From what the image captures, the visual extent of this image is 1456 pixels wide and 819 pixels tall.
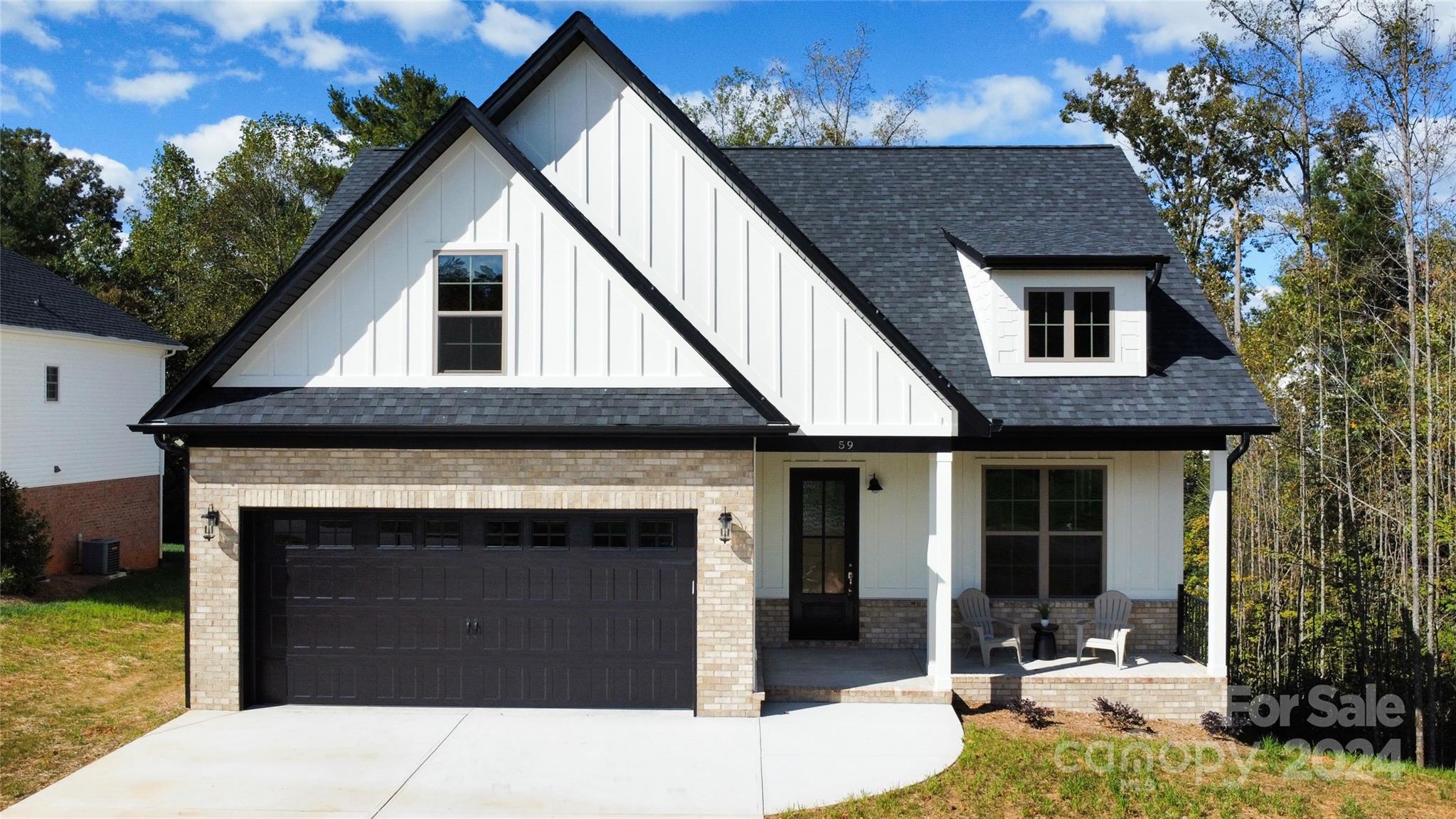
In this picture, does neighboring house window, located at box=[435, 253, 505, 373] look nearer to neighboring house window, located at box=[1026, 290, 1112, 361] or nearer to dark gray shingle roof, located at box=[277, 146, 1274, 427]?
dark gray shingle roof, located at box=[277, 146, 1274, 427]

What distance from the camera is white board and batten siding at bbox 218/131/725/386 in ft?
32.0

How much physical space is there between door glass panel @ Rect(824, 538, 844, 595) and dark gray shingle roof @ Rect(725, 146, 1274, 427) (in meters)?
2.72

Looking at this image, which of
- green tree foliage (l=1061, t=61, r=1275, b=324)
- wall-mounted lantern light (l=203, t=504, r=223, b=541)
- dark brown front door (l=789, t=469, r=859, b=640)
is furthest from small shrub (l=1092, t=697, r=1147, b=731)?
green tree foliage (l=1061, t=61, r=1275, b=324)

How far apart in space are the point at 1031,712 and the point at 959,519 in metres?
2.82

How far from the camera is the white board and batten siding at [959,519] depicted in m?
12.1

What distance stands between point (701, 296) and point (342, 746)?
5996 mm

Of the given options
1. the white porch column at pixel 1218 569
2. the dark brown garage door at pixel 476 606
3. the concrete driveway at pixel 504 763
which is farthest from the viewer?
the white porch column at pixel 1218 569

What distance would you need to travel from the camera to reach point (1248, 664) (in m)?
14.4

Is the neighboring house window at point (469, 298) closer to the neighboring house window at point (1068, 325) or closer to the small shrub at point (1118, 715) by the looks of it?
the neighboring house window at point (1068, 325)

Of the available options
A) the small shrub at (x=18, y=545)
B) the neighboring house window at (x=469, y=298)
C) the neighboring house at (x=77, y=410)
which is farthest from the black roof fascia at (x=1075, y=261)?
the neighboring house at (x=77, y=410)

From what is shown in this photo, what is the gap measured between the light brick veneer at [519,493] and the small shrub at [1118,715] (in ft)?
→ 13.4

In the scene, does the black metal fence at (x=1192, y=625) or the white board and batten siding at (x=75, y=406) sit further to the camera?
the white board and batten siding at (x=75, y=406)

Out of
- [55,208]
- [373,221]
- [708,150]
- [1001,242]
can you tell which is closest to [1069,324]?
[1001,242]

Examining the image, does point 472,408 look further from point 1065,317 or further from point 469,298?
point 1065,317
